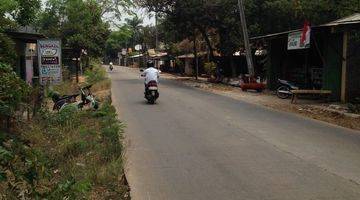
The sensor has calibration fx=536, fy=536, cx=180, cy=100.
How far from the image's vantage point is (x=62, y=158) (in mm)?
10125

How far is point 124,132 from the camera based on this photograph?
42.9 feet

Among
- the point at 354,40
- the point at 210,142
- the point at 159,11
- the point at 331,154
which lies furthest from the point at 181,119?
the point at 159,11

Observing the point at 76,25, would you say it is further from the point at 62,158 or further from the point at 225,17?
the point at 62,158

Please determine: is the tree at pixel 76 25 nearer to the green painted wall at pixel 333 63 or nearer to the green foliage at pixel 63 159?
the green painted wall at pixel 333 63

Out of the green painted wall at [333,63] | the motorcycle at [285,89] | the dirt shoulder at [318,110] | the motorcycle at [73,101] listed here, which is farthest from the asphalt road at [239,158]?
the motorcycle at [285,89]

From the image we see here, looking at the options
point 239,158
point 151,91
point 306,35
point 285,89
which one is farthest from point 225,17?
point 239,158

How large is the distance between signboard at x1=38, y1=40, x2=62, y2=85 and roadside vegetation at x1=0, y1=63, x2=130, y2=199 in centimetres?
94

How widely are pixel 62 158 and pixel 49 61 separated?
5873mm

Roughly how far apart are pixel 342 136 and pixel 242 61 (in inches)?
1297

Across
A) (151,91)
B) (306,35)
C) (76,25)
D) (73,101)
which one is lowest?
(73,101)

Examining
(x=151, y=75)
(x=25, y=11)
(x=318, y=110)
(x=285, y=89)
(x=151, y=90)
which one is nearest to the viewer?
(x=25, y=11)

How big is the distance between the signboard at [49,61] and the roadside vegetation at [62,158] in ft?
3.09

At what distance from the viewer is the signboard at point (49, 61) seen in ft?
49.7

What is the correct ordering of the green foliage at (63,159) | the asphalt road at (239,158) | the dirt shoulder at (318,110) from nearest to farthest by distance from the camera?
the green foliage at (63,159) < the asphalt road at (239,158) < the dirt shoulder at (318,110)
